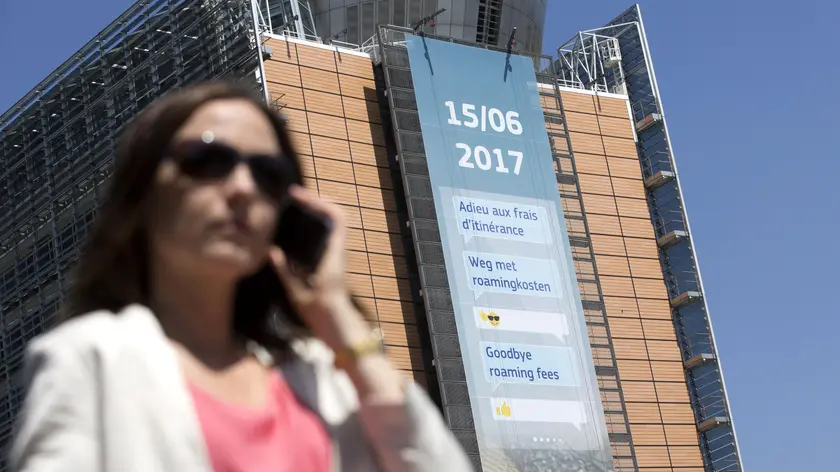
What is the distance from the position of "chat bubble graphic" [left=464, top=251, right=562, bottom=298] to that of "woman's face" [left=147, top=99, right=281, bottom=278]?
1366 inches

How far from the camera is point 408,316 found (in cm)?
3678

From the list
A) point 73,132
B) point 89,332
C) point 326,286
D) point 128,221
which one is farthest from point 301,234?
point 73,132

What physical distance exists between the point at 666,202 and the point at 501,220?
27.2ft

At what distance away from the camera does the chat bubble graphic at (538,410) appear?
35812 mm

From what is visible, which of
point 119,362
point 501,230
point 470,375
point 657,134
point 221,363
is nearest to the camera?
point 119,362

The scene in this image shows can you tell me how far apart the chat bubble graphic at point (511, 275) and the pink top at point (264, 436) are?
3472cm

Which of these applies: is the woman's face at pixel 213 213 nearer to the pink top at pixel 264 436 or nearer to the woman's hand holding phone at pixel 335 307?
the woman's hand holding phone at pixel 335 307

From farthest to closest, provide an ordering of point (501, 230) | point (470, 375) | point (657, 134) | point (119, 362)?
1. point (657, 134)
2. point (501, 230)
3. point (470, 375)
4. point (119, 362)

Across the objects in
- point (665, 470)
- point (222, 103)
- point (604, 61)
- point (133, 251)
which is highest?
point (604, 61)

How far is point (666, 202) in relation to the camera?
146ft

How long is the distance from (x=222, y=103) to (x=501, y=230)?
118 ft

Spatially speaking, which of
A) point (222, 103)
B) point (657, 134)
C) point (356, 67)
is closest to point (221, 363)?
point (222, 103)

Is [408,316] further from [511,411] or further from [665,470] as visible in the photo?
[665,470]

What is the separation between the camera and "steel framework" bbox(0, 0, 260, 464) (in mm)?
38469
